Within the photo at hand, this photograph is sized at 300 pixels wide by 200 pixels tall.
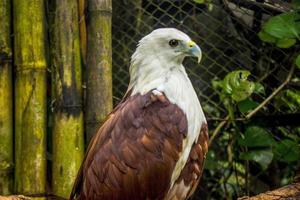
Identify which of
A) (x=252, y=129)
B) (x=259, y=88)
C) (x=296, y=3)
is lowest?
(x=252, y=129)

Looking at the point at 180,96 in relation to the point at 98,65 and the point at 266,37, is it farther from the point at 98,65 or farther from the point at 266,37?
the point at 266,37

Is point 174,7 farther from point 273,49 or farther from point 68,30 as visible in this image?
point 68,30

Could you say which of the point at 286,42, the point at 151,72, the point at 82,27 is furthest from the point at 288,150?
the point at 82,27

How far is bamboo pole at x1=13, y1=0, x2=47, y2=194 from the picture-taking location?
295 centimetres

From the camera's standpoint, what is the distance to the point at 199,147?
8.55ft


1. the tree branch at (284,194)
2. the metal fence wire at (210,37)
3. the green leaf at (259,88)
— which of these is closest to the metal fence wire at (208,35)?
the metal fence wire at (210,37)

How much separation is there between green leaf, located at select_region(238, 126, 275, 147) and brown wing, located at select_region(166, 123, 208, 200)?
3.38 ft

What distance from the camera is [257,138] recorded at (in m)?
3.62

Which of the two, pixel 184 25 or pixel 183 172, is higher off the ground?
pixel 184 25

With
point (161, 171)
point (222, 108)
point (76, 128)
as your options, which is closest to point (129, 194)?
point (161, 171)

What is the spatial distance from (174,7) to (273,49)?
59cm

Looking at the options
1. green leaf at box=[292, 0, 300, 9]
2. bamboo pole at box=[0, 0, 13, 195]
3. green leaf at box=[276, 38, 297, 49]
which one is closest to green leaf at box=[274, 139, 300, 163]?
green leaf at box=[276, 38, 297, 49]

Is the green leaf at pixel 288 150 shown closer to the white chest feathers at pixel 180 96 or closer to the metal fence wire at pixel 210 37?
the metal fence wire at pixel 210 37

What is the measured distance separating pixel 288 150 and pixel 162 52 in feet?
3.92
